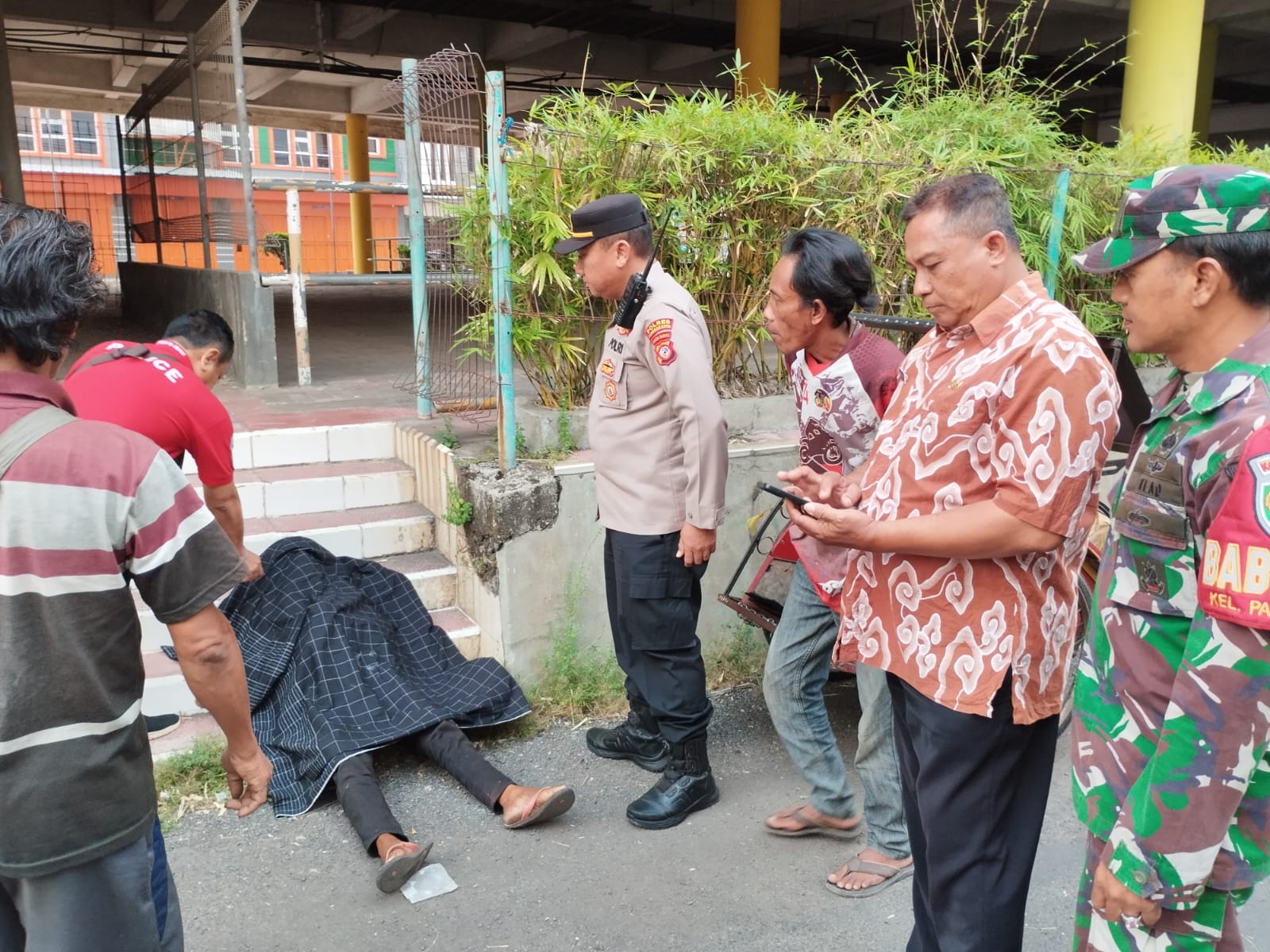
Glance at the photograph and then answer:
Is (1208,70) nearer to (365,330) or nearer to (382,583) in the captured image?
(365,330)

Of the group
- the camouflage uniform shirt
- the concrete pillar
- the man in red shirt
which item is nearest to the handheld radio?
the man in red shirt

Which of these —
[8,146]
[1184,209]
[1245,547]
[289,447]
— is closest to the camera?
[1245,547]

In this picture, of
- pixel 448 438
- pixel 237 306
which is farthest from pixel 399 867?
pixel 237 306

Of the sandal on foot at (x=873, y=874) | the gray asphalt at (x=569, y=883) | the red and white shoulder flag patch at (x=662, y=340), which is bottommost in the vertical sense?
the gray asphalt at (x=569, y=883)

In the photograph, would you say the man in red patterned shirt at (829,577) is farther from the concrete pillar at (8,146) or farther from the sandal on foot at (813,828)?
the concrete pillar at (8,146)

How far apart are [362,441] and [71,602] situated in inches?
133

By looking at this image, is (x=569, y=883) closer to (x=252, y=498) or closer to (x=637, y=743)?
(x=637, y=743)

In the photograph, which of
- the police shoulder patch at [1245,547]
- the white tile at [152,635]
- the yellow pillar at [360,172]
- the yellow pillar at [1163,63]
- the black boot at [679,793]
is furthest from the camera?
the yellow pillar at [360,172]

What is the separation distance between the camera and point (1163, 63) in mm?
8492

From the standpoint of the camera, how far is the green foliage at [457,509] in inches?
157

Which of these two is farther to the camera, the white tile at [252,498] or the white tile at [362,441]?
the white tile at [362,441]

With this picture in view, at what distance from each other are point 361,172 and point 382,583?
59.3 feet

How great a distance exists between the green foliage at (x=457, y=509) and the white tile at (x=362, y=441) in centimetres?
87

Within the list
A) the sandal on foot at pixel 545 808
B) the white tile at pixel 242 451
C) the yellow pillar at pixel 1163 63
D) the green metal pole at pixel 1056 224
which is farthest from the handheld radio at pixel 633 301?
the yellow pillar at pixel 1163 63
